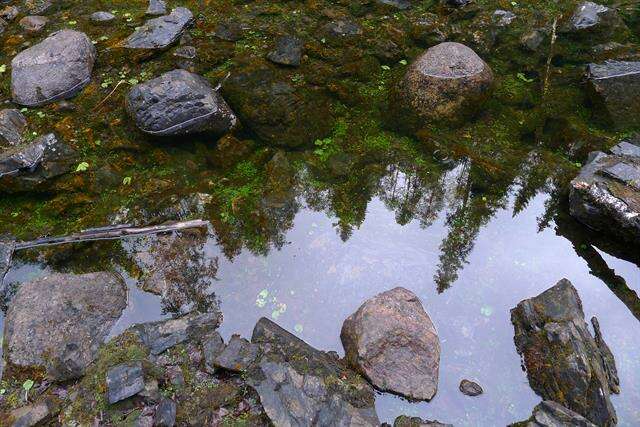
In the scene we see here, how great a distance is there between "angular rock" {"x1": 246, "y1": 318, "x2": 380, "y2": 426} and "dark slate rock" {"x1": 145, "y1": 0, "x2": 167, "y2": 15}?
9358 mm

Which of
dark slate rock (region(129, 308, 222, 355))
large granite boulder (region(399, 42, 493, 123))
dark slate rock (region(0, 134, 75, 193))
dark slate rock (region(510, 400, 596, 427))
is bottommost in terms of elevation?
dark slate rock (region(0, 134, 75, 193))

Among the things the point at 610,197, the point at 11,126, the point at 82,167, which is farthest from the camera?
the point at 11,126

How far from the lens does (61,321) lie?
17.9 feet

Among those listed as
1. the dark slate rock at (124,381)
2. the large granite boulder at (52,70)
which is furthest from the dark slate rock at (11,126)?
the dark slate rock at (124,381)

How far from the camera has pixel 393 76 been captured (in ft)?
31.5

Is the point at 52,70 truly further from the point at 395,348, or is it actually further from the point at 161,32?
the point at 395,348

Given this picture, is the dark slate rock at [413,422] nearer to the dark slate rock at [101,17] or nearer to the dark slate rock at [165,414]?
the dark slate rock at [165,414]

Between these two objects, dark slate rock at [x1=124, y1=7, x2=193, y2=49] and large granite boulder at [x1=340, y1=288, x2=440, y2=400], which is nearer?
large granite boulder at [x1=340, y1=288, x2=440, y2=400]

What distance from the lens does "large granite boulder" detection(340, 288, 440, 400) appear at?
506 centimetres

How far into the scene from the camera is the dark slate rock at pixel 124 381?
468cm

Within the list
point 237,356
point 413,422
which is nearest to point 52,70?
point 237,356

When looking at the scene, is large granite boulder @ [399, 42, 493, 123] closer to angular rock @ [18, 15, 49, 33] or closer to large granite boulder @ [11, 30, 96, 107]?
large granite boulder @ [11, 30, 96, 107]

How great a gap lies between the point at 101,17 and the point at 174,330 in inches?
359

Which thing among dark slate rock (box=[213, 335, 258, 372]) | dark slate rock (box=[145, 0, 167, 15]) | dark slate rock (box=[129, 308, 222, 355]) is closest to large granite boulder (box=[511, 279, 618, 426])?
dark slate rock (box=[213, 335, 258, 372])
